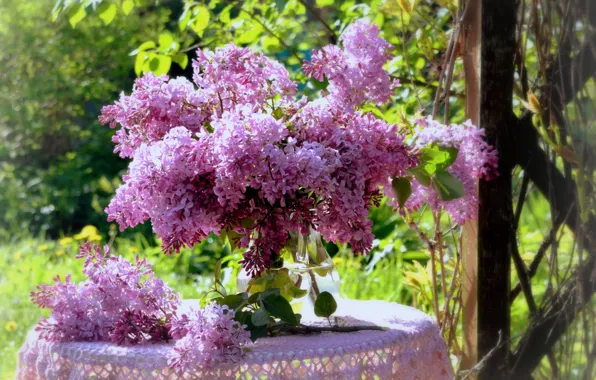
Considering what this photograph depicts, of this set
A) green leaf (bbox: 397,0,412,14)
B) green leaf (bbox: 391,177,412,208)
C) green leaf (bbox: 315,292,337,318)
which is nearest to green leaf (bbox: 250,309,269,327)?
green leaf (bbox: 315,292,337,318)

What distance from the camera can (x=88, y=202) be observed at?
5234 millimetres

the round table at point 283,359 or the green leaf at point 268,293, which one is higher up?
the green leaf at point 268,293

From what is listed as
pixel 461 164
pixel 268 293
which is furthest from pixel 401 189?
pixel 268 293

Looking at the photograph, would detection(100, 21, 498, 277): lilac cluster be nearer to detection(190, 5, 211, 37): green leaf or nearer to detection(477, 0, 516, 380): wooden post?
detection(477, 0, 516, 380): wooden post

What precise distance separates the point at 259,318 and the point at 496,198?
→ 73cm

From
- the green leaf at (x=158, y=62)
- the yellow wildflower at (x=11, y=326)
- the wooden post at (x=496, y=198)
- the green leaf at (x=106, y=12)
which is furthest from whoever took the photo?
the yellow wildflower at (x=11, y=326)

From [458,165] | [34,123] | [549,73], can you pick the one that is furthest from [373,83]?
[34,123]

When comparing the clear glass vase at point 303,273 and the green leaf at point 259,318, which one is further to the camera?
the clear glass vase at point 303,273

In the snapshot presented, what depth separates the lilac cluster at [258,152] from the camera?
1.19 m

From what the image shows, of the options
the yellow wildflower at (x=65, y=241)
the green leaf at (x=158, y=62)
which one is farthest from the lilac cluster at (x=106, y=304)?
the yellow wildflower at (x=65, y=241)

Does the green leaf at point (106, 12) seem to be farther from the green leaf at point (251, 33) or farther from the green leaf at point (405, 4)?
the green leaf at point (251, 33)

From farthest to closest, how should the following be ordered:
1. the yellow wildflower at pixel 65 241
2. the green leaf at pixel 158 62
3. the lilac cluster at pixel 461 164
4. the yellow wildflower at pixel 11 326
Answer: the yellow wildflower at pixel 65 241
the yellow wildflower at pixel 11 326
the green leaf at pixel 158 62
the lilac cluster at pixel 461 164

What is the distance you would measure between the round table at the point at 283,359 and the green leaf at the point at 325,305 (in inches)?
1.4

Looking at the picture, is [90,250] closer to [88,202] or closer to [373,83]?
[373,83]
